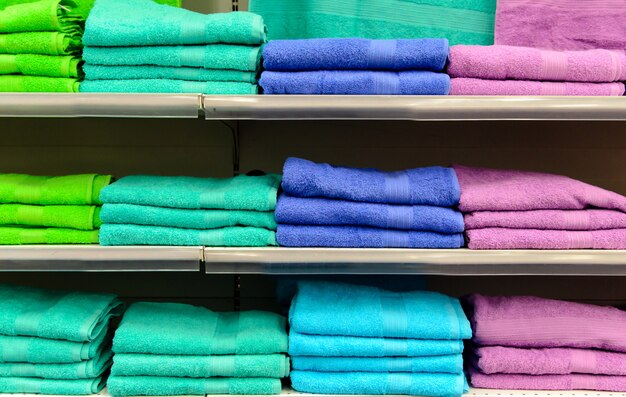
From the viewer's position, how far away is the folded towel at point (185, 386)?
3.60 feet

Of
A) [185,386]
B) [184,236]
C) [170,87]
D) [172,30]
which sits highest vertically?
[172,30]

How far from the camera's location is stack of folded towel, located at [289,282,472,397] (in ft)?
3.58

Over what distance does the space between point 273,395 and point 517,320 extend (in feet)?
1.86

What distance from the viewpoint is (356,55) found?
1068 mm

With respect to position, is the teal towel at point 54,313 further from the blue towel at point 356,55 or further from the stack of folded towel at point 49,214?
the blue towel at point 356,55

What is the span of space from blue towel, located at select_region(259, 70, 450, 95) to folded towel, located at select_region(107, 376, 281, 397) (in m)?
0.63

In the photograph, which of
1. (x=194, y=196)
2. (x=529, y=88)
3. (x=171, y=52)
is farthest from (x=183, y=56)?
(x=529, y=88)

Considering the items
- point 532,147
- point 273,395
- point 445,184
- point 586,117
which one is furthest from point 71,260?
point 532,147

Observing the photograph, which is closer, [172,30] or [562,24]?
[172,30]

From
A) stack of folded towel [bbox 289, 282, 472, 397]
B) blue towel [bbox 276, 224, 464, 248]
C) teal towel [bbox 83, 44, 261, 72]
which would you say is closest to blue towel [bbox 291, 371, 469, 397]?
stack of folded towel [bbox 289, 282, 472, 397]

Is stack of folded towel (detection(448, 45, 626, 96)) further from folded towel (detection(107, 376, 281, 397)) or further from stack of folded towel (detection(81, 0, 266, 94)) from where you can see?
folded towel (detection(107, 376, 281, 397))

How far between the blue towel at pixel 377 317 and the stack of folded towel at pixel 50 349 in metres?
0.45

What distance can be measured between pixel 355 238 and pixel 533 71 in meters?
0.52

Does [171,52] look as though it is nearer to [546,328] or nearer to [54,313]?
[54,313]
